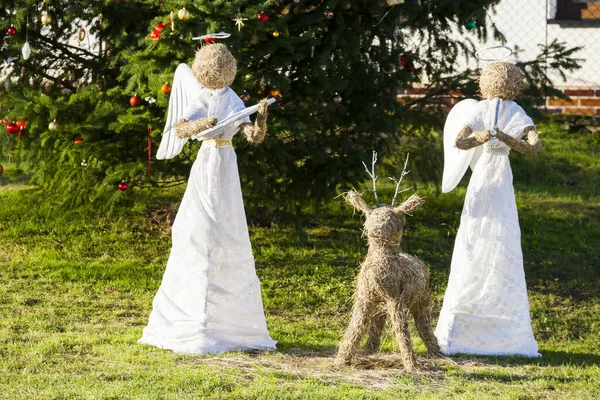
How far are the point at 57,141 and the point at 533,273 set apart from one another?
4.08 meters

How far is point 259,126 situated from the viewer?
5.89 m

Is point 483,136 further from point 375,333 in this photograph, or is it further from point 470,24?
point 470,24

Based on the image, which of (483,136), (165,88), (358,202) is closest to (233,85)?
(165,88)

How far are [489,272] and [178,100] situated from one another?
2.18 m

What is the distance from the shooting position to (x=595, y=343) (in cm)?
704

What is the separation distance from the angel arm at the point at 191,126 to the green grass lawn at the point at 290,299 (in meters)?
1.31

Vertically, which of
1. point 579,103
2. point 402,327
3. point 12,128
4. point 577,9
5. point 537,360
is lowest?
point 537,360

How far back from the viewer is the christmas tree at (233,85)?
756 centimetres

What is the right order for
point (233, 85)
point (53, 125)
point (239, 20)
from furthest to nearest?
point (53, 125) → point (233, 85) → point (239, 20)

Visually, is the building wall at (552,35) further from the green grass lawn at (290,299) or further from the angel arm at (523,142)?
the angel arm at (523,142)

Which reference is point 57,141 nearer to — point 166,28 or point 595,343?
point 166,28

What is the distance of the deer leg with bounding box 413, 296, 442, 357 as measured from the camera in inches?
230


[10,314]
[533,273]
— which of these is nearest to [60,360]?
[10,314]

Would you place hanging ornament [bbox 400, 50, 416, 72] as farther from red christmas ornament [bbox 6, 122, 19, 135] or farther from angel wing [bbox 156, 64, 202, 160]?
red christmas ornament [bbox 6, 122, 19, 135]
